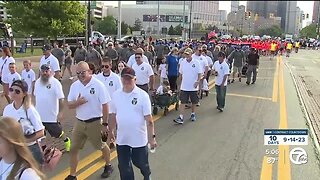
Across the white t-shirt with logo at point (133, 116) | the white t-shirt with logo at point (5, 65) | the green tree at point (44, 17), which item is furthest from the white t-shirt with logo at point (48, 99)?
the green tree at point (44, 17)

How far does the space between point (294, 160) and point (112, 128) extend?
3449mm

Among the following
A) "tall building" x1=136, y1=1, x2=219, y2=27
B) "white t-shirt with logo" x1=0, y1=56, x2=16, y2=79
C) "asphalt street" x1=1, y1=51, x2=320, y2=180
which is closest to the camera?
"asphalt street" x1=1, y1=51, x2=320, y2=180

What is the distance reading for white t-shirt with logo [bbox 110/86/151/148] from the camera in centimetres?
512

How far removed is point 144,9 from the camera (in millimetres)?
158750

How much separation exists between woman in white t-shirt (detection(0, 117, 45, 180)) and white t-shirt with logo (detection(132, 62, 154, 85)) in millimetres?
7329

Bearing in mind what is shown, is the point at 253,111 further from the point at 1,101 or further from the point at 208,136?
the point at 1,101

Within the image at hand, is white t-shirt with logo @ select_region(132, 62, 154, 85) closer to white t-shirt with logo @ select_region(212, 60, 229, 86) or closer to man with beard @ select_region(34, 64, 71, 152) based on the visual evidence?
white t-shirt with logo @ select_region(212, 60, 229, 86)

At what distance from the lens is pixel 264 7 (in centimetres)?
11544

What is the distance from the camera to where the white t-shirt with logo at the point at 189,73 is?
1017cm

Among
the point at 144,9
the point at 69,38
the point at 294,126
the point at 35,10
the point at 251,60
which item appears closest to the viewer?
the point at 294,126

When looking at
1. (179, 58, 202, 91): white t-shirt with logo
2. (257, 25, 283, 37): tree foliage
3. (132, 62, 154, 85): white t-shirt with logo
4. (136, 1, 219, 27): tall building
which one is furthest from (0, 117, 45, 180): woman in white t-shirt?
(136, 1, 219, 27): tall building

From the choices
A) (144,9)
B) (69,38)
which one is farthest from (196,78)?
(144,9)

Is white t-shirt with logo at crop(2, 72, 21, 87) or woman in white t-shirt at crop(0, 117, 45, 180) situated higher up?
woman in white t-shirt at crop(0, 117, 45, 180)

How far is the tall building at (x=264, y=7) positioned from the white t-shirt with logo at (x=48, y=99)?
350ft
